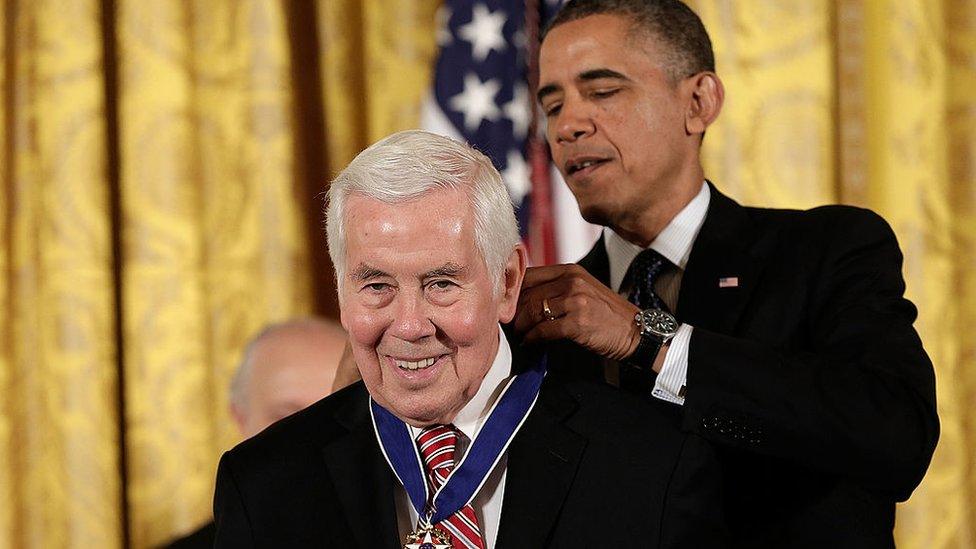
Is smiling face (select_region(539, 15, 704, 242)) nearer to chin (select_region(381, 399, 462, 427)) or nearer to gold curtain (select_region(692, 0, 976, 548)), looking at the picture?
chin (select_region(381, 399, 462, 427))

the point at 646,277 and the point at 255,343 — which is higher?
the point at 646,277

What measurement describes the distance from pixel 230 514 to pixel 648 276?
82 cm

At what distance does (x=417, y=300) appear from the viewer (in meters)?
1.45

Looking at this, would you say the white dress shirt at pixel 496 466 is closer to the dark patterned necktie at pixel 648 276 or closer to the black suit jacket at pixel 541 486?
the black suit jacket at pixel 541 486

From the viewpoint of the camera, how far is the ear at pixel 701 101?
2125 millimetres

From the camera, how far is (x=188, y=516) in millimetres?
3305

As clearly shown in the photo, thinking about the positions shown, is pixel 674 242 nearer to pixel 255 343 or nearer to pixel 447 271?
pixel 447 271

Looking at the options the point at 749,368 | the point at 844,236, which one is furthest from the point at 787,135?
the point at 749,368

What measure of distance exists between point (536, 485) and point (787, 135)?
Result: 6.19 ft

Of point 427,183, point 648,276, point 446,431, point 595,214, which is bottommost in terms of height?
point 446,431

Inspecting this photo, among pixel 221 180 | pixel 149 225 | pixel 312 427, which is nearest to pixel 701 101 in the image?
pixel 312 427

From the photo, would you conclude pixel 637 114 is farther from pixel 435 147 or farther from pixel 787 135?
pixel 787 135

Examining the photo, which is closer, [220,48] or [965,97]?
[965,97]

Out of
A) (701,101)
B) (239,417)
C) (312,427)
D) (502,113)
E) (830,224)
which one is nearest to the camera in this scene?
(312,427)
